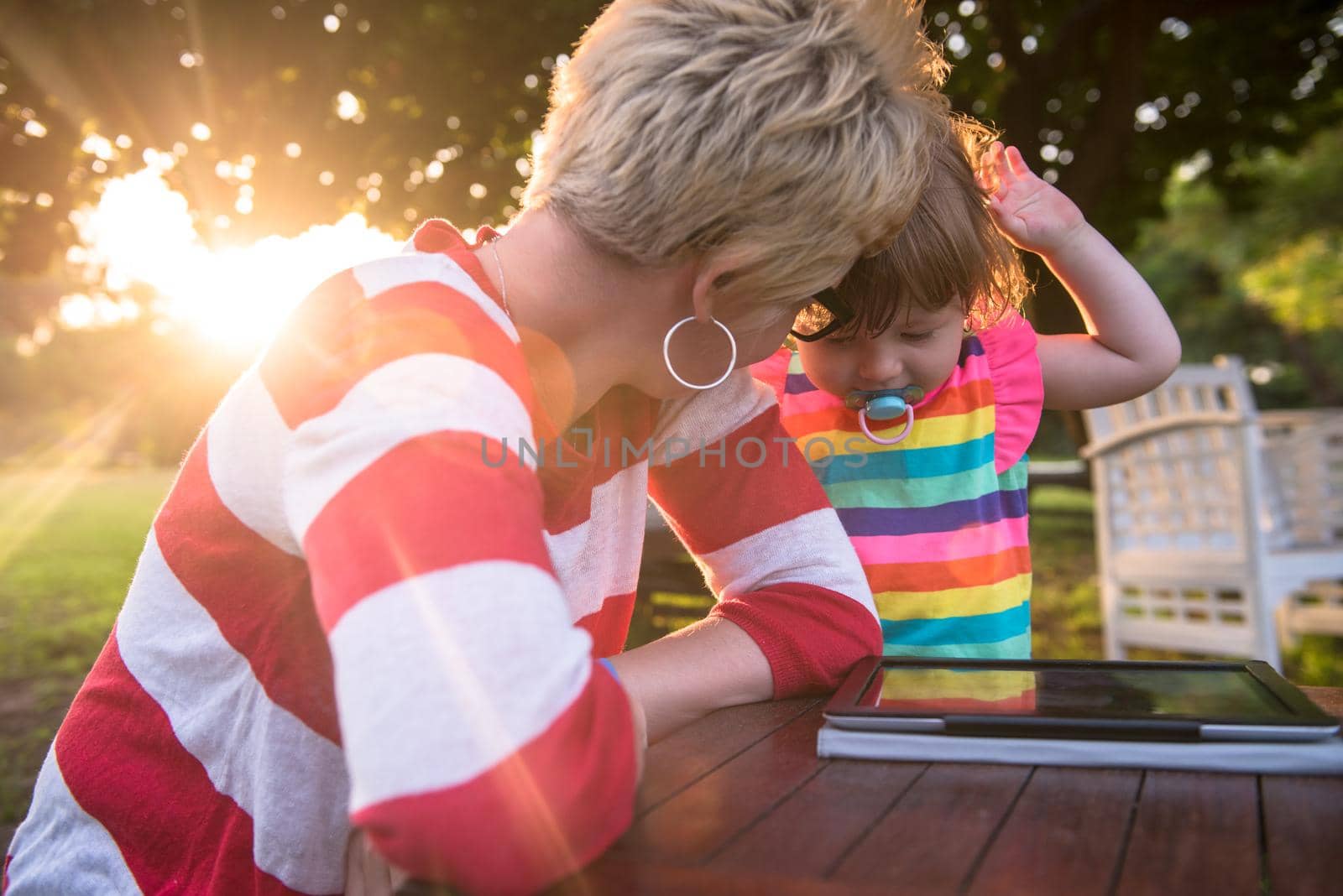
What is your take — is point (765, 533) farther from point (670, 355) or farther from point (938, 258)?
point (938, 258)

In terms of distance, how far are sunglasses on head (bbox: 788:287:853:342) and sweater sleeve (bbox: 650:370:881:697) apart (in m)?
0.16

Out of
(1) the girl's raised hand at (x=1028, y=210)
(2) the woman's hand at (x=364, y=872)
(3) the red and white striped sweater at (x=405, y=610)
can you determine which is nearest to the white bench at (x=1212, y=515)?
(1) the girl's raised hand at (x=1028, y=210)

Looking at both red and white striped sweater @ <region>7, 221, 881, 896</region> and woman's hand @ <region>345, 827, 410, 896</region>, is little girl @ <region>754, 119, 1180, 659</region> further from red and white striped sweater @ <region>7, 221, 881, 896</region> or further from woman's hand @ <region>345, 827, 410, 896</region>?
woman's hand @ <region>345, 827, 410, 896</region>

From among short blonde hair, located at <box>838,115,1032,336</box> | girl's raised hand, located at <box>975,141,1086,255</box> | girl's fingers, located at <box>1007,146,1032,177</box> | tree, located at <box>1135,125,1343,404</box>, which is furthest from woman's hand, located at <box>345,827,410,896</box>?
tree, located at <box>1135,125,1343,404</box>

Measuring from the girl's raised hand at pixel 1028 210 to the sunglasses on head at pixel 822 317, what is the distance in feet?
1.24

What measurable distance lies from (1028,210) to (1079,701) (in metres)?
1.03

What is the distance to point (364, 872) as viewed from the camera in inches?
43.3

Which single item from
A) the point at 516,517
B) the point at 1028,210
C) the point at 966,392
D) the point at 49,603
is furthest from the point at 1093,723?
the point at 49,603

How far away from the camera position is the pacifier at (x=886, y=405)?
1.83 meters

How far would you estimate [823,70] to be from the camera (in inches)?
47.5

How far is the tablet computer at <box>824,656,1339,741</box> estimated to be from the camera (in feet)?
3.29

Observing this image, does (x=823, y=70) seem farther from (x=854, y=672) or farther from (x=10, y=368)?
(x=10, y=368)

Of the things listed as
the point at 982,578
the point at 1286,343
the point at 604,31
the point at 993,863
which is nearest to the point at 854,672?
the point at 993,863

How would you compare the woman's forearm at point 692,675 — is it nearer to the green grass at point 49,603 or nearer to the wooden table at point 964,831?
the wooden table at point 964,831
